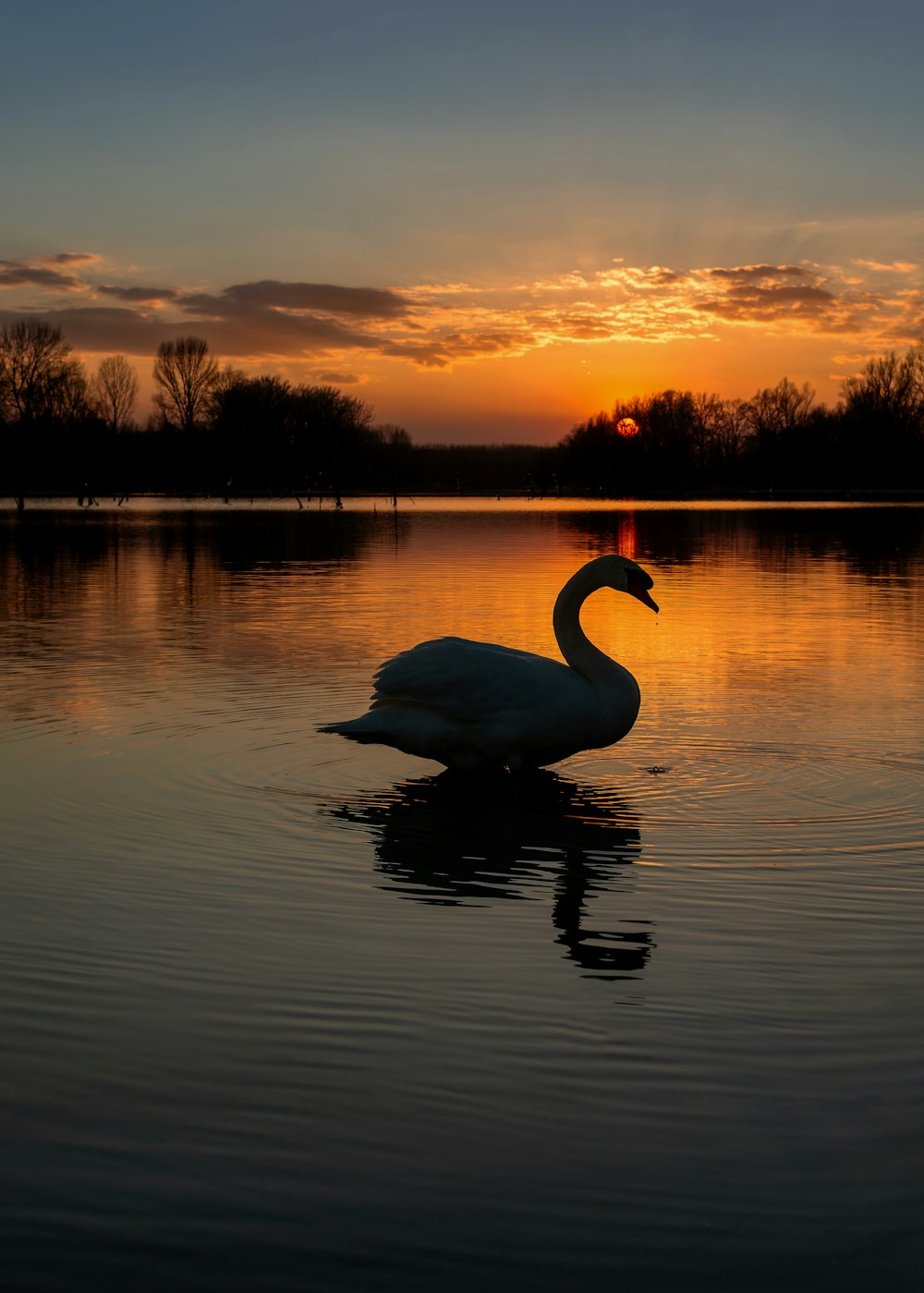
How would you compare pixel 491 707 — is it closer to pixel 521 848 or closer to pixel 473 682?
pixel 473 682

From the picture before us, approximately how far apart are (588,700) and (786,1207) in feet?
17.0

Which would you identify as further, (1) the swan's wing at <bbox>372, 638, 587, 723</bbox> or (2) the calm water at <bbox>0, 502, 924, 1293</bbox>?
(1) the swan's wing at <bbox>372, 638, 587, 723</bbox>

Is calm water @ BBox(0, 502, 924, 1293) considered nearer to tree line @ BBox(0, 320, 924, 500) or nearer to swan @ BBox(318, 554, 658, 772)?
swan @ BBox(318, 554, 658, 772)

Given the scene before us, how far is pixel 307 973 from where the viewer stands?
4.89 meters

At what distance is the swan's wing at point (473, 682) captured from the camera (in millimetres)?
8219

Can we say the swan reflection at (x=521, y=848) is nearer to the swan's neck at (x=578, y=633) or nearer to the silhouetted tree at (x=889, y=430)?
the swan's neck at (x=578, y=633)

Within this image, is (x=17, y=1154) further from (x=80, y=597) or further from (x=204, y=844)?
(x=80, y=597)

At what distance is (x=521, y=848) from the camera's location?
23.1ft

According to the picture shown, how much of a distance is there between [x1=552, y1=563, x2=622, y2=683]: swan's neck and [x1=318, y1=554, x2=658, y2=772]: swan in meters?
0.02

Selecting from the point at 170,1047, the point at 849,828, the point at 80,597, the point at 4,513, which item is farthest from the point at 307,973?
the point at 4,513

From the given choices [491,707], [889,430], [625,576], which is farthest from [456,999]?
[889,430]

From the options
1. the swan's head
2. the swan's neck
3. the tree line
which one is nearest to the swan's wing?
the swan's neck

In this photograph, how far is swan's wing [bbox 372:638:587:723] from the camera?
27.0ft

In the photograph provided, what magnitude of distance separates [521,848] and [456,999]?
8.04 feet
